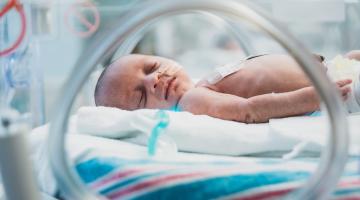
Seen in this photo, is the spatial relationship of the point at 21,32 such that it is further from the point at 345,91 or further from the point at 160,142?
the point at 345,91

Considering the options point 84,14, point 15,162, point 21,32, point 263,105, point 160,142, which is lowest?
point 15,162

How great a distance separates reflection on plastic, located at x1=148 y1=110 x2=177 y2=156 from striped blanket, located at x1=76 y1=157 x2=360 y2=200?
7 cm

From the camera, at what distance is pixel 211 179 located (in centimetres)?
69

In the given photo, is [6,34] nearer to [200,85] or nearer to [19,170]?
[200,85]

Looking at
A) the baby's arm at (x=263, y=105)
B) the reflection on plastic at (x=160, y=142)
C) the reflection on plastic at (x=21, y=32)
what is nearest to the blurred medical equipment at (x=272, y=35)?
the reflection on plastic at (x=160, y=142)

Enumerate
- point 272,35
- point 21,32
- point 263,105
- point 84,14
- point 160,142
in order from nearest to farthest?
1. point 272,35
2. point 160,142
3. point 263,105
4. point 21,32
5. point 84,14

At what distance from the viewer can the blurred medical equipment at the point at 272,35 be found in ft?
1.73

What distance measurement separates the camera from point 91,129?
94 centimetres

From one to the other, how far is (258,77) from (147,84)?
0.30 m

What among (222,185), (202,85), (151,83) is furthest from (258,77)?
(222,185)

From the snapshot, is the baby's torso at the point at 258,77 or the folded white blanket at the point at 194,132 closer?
the folded white blanket at the point at 194,132

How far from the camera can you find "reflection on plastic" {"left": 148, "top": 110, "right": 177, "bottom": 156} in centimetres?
81

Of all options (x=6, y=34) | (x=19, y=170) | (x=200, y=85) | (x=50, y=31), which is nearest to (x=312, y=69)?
(x=19, y=170)

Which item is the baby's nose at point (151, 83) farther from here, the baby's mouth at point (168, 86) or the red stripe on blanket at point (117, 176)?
the red stripe on blanket at point (117, 176)
